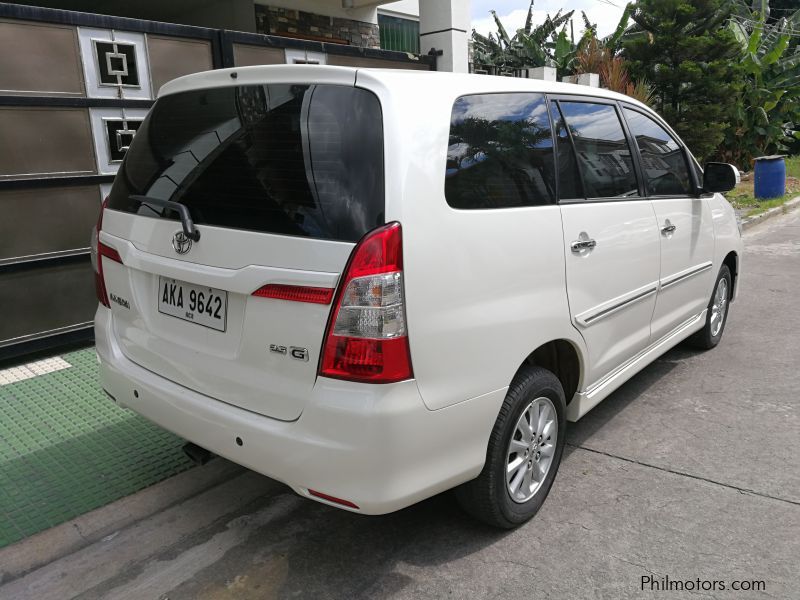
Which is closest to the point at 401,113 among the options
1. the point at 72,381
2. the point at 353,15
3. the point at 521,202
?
the point at 521,202

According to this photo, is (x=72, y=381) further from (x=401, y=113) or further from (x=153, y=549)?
(x=401, y=113)

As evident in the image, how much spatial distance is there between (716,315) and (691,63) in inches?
483

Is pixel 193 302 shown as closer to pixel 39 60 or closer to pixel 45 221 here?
pixel 45 221

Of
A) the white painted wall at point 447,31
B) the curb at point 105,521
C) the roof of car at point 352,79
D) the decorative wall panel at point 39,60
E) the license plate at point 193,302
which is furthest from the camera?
the white painted wall at point 447,31

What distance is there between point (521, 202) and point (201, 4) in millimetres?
9010

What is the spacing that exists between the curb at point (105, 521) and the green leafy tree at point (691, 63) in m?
14.9

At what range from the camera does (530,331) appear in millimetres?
2740

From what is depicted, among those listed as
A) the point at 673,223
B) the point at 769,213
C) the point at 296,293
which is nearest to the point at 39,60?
the point at 296,293

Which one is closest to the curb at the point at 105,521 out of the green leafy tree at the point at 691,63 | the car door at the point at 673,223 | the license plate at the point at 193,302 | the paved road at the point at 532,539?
the paved road at the point at 532,539

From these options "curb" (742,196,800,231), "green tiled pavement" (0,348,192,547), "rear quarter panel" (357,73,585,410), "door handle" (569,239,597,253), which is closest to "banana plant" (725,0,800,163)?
"curb" (742,196,800,231)

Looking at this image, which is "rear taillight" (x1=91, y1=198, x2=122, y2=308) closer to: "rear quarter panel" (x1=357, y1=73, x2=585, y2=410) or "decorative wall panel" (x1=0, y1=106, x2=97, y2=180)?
"rear quarter panel" (x1=357, y1=73, x2=585, y2=410)

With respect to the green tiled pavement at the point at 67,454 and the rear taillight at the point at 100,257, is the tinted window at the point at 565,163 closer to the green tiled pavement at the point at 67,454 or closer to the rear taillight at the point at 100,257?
the rear taillight at the point at 100,257

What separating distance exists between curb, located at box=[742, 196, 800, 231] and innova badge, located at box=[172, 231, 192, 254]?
1053 cm

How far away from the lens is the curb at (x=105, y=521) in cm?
282
